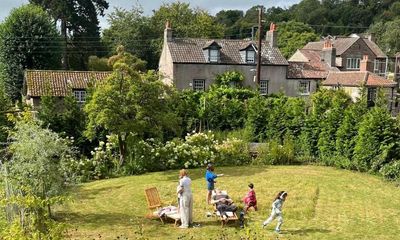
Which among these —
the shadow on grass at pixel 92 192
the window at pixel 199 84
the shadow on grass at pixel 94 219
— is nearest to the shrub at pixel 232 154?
the shadow on grass at pixel 92 192

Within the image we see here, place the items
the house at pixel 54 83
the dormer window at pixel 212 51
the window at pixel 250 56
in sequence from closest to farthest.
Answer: the house at pixel 54 83 → the dormer window at pixel 212 51 → the window at pixel 250 56

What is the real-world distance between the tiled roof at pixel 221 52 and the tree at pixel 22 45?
45.1ft

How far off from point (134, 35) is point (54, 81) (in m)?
27.9

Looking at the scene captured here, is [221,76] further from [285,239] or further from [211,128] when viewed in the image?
[285,239]

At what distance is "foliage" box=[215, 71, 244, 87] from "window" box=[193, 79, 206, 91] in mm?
1319

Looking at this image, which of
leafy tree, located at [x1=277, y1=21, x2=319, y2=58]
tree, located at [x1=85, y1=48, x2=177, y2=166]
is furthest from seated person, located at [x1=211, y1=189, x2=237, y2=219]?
leafy tree, located at [x1=277, y1=21, x2=319, y2=58]

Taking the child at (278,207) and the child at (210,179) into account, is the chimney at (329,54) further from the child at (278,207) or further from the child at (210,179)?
the child at (278,207)

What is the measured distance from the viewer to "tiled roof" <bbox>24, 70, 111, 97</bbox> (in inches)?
1356

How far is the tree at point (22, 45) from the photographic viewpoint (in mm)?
42625

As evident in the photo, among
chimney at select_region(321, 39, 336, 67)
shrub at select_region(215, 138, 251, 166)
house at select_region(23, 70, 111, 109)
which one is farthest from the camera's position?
chimney at select_region(321, 39, 336, 67)

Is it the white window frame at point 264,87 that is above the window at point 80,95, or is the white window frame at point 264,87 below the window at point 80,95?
→ above

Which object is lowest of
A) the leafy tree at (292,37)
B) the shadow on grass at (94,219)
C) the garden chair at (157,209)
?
→ the shadow on grass at (94,219)

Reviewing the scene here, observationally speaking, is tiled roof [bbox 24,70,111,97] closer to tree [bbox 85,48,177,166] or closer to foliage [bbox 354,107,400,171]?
tree [bbox 85,48,177,166]

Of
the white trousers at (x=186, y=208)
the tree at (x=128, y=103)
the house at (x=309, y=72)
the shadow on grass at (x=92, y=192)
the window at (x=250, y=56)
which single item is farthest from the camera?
the house at (x=309, y=72)
